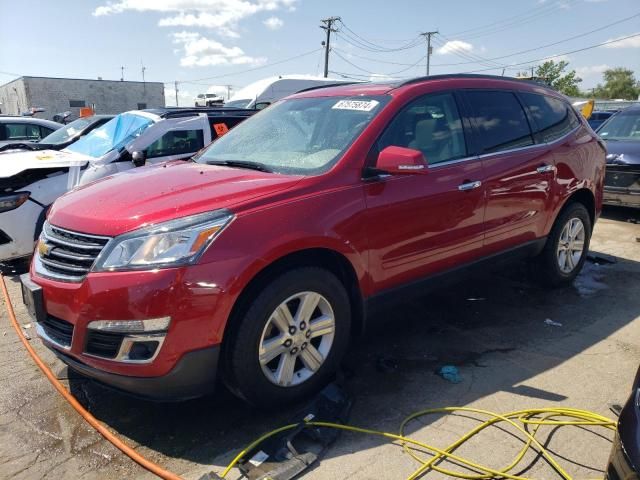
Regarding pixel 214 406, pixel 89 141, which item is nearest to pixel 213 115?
pixel 89 141

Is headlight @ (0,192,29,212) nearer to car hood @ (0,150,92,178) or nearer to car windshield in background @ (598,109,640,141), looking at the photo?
car hood @ (0,150,92,178)

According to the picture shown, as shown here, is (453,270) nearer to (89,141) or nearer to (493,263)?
(493,263)

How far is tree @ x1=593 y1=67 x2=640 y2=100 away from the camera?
7231cm

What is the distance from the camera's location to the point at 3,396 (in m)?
3.13

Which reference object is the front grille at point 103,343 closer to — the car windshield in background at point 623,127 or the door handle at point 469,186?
the door handle at point 469,186

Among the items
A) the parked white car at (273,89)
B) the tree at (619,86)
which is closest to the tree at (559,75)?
the tree at (619,86)

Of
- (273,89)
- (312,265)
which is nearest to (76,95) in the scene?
(273,89)

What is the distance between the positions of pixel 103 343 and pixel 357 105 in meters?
2.16

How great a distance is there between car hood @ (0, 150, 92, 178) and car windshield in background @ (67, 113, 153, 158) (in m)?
0.25

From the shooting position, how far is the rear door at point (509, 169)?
387cm

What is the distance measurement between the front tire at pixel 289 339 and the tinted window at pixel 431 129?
104 centimetres

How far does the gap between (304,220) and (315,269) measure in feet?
0.98

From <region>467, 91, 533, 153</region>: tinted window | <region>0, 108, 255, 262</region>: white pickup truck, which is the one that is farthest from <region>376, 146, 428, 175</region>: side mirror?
<region>0, 108, 255, 262</region>: white pickup truck

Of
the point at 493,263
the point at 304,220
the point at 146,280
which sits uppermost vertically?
the point at 304,220
